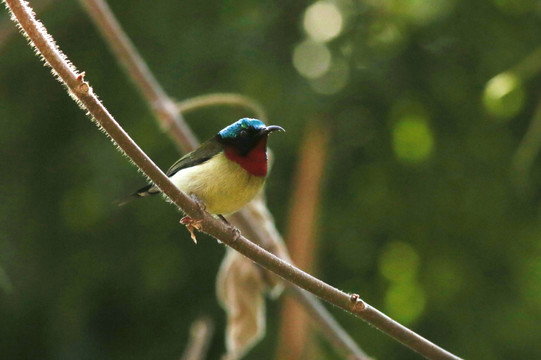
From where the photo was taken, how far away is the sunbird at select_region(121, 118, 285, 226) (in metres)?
2.90

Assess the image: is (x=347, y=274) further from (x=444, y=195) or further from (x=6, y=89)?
(x=6, y=89)

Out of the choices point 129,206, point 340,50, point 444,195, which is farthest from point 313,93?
point 129,206

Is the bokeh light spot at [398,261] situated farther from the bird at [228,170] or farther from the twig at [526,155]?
the bird at [228,170]

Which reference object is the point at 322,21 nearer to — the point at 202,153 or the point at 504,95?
the point at 504,95

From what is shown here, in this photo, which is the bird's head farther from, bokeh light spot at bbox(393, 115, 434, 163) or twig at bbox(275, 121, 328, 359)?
bokeh light spot at bbox(393, 115, 434, 163)

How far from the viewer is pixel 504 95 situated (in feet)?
11.5

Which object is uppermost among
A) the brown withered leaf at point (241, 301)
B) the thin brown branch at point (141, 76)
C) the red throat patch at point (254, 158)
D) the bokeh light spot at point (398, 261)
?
the thin brown branch at point (141, 76)

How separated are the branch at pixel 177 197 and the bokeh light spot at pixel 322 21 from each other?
244cm

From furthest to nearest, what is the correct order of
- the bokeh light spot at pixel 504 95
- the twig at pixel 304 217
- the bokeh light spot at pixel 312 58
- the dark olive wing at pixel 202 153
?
the bokeh light spot at pixel 312 58
the twig at pixel 304 217
the bokeh light spot at pixel 504 95
the dark olive wing at pixel 202 153

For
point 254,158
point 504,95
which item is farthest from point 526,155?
point 254,158

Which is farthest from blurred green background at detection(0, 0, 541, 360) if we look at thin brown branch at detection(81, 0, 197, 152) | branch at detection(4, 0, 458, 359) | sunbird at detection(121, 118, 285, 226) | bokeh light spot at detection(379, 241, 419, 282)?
branch at detection(4, 0, 458, 359)

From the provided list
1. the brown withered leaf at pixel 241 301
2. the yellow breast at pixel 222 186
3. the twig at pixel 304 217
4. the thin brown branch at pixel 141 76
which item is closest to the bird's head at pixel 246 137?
the yellow breast at pixel 222 186

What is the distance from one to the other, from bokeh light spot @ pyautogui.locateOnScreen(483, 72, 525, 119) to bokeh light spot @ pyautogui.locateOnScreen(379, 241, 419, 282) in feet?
2.80

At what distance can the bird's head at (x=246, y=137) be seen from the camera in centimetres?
308
